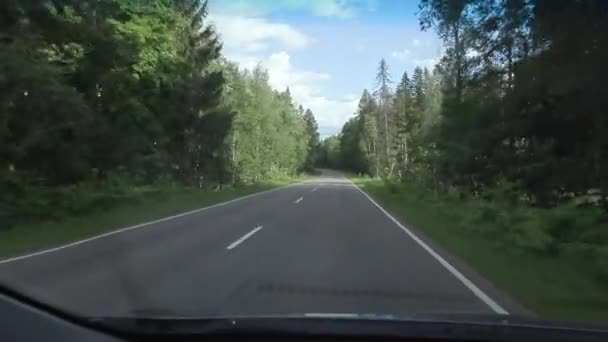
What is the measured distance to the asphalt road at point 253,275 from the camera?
789cm

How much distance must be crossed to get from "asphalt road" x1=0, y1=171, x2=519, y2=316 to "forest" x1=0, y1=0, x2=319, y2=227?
509 cm

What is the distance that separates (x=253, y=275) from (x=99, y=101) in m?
20.2

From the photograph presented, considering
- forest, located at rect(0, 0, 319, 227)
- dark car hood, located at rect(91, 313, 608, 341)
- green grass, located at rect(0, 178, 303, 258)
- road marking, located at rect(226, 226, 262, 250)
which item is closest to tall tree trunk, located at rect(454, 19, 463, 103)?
green grass, located at rect(0, 178, 303, 258)

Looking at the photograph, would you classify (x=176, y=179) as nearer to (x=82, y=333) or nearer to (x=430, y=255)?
(x=430, y=255)

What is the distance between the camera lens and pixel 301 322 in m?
3.90

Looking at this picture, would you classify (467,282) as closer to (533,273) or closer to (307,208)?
(533,273)

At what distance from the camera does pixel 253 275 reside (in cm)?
1051

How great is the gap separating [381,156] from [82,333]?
4182 inches

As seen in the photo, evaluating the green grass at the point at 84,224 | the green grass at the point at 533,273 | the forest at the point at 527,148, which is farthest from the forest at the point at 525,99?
the green grass at the point at 84,224

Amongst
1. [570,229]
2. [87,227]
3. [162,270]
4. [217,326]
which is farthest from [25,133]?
[217,326]

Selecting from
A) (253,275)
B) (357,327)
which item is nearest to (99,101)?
(253,275)

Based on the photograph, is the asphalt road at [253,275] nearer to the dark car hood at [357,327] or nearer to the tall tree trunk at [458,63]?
the dark car hood at [357,327]

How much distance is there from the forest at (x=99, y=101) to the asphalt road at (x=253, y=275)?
200 inches

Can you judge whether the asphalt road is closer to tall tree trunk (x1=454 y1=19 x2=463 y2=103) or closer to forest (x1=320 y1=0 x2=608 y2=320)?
forest (x1=320 y1=0 x2=608 y2=320)
